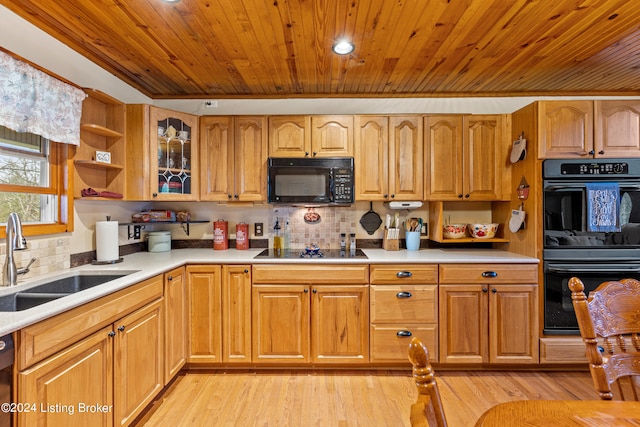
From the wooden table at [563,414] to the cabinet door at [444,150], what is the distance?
2.11 meters

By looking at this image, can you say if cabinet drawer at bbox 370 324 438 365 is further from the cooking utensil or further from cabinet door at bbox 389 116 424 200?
cabinet door at bbox 389 116 424 200

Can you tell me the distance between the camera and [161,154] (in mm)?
2627

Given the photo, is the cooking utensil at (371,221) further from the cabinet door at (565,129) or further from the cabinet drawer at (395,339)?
the cabinet door at (565,129)

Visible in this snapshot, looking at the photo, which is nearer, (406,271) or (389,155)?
(406,271)

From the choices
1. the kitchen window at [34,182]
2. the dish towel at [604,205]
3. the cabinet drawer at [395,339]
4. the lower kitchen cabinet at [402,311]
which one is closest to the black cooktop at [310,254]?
the lower kitchen cabinet at [402,311]

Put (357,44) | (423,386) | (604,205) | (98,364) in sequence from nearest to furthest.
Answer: (423,386)
(98,364)
(357,44)
(604,205)

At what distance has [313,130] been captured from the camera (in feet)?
9.18

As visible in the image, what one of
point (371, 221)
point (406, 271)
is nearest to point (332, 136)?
point (371, 221)

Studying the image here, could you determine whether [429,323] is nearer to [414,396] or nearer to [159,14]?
[414,396]

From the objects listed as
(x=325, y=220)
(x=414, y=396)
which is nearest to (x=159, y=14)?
(x=325, y=220)

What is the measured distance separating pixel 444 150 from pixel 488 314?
137 centimetres

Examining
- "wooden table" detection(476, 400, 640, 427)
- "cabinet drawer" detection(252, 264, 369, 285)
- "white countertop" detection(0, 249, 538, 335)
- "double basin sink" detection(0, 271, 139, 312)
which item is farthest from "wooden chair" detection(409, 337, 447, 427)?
"cabinet drawer" detection(252, 264, 369, 285)

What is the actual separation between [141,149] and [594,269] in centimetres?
354

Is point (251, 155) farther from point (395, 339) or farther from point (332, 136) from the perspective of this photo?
point (395, 339)
